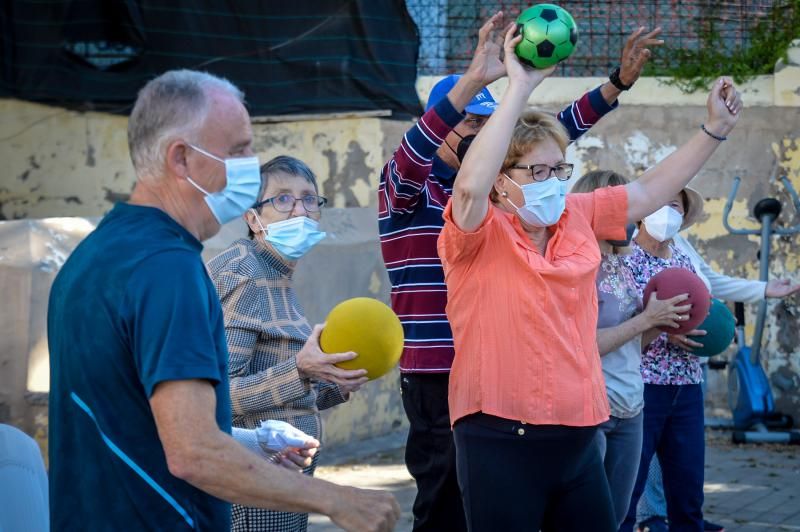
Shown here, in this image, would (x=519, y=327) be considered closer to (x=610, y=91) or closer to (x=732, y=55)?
(x=610, y=91)

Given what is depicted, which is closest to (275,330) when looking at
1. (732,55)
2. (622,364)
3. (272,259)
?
(272,259)

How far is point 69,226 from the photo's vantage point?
6680 millimetres

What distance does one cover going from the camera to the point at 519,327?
352 centimetres

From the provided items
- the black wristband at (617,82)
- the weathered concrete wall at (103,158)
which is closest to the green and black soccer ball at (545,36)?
the black wristband at (617,82)

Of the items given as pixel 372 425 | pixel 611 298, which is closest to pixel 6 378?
pixel 372 425

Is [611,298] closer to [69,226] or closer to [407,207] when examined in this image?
[407,207]

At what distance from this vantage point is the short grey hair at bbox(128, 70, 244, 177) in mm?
2475

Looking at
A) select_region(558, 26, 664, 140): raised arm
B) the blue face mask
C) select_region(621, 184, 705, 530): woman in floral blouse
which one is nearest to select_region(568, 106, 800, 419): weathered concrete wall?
select_region(621, 184, 705, 530): woman in floral blouse

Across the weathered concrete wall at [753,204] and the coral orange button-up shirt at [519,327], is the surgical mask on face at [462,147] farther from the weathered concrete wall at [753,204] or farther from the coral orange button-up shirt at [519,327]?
the weathered concrete wall at [753,204]

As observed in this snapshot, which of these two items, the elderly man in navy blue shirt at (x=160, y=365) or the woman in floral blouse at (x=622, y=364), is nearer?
the elderly man in navy blue shirt at (x=160, y=365)

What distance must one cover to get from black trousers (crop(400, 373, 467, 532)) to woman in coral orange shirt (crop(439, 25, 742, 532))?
0.55 metres

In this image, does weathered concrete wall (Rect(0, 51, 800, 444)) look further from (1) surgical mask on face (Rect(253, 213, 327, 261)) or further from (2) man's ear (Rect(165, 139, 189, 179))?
(2) man's ear (Rect(165, 139, 189, 179))

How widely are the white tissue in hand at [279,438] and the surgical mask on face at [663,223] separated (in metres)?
2.71

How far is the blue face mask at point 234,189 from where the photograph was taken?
2.54 m
